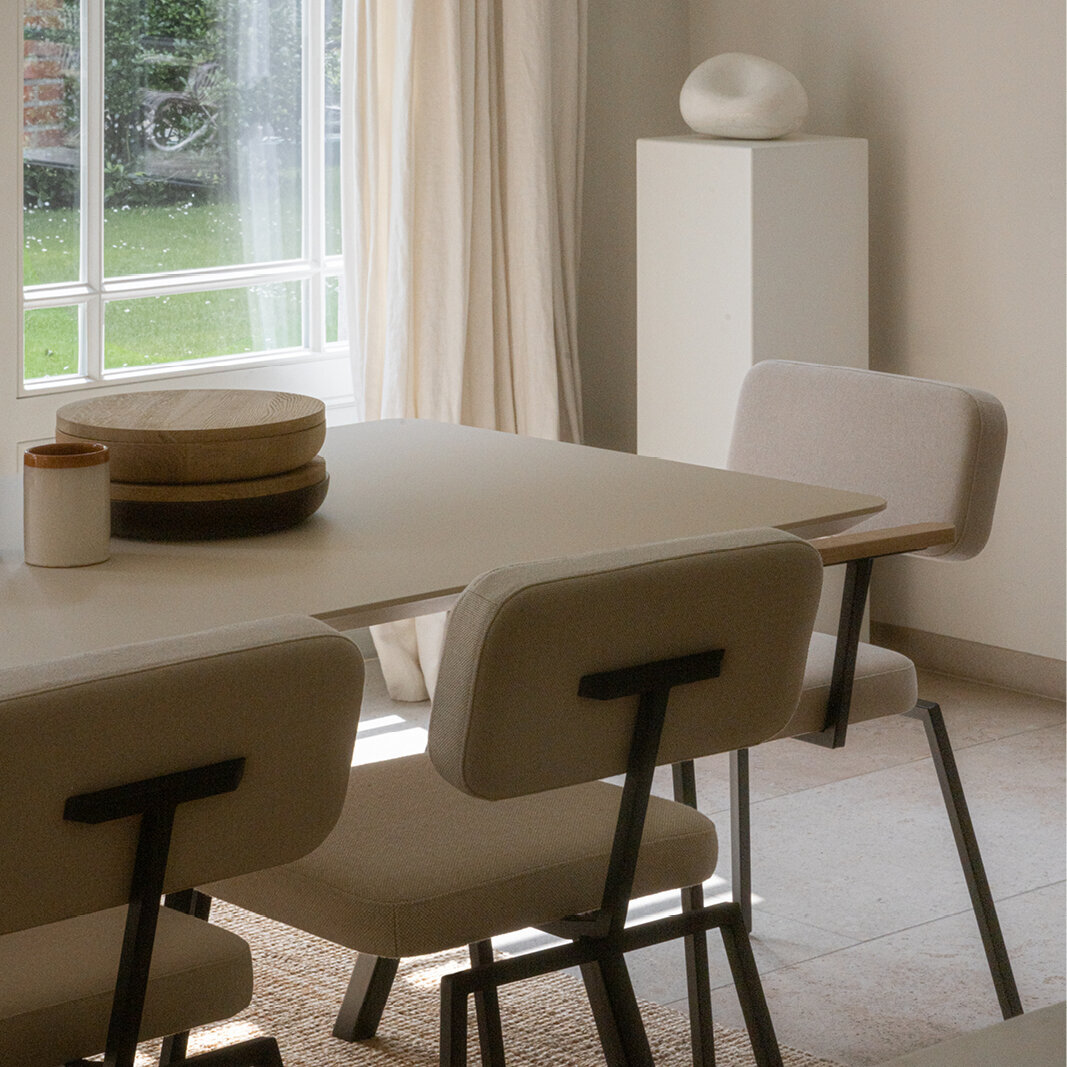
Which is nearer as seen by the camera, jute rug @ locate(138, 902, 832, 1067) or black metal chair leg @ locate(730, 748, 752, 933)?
jute rug @ locate(138, 902, 832, 1067)

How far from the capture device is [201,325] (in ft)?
14.2

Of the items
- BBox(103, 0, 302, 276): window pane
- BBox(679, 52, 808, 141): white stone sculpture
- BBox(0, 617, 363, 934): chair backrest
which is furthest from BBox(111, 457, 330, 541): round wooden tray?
BBox(679, 52, 808, 141): white stone sculpture

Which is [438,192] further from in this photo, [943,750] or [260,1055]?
[260,1055]

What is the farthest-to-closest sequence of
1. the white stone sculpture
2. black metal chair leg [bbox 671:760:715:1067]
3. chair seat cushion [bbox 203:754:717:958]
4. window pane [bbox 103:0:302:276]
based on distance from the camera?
the white stone sculpture
window pane [bbox 103:0:302:276]
black metal chair leg [bbox 671:760:715:1067]
chair seat cushion [bbox 203:754:717:958]

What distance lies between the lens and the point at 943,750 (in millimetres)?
2652

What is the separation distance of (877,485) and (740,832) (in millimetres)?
634

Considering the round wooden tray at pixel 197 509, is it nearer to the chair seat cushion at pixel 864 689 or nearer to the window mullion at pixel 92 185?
the chair seat cushion at pixel 864 689

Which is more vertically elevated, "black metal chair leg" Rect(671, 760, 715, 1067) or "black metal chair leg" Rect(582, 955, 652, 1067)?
"black metal chair leg" Rect(582, 955, 652, 1067)

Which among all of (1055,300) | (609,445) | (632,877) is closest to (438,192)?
(609,445)

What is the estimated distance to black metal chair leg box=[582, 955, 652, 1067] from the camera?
1876mm

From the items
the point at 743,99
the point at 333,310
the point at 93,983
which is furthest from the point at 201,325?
the point at 93,983

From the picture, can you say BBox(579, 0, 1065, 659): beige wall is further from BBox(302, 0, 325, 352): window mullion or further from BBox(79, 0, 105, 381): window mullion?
BBox(79, 0, 105, 381): window mullion

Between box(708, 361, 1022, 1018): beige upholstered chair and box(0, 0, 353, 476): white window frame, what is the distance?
1.71 meters

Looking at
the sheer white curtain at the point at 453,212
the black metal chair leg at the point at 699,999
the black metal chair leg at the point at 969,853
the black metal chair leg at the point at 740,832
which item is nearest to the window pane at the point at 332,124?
the sheer white curtain at the point at 453,212
